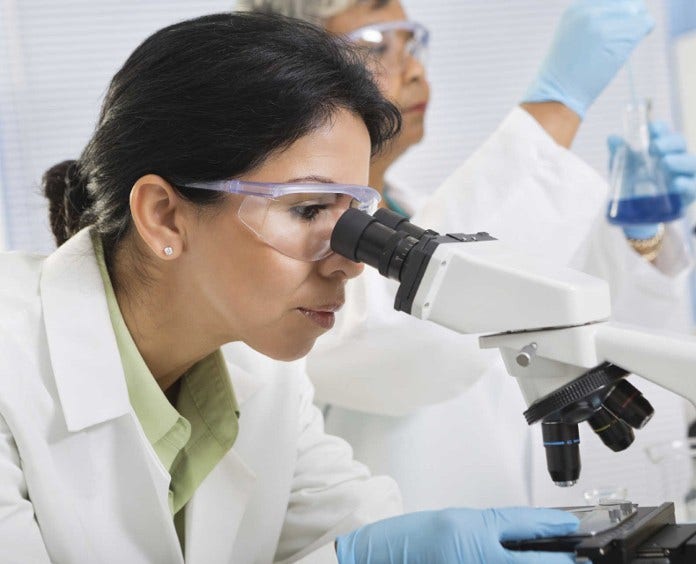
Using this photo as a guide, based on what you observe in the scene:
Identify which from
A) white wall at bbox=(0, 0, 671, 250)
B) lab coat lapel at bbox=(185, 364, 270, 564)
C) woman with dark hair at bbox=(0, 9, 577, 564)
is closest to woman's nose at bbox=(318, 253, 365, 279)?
woman with dark hair at bbox=(0, 9, 577, 564)

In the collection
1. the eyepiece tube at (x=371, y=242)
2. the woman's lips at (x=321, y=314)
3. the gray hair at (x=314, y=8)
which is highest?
the gray hair at (x=314, y=8)

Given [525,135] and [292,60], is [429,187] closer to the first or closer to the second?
[525,135]

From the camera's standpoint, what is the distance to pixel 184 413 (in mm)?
1604

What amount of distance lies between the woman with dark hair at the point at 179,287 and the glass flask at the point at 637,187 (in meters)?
0.63

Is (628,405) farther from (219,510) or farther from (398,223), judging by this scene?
(219,510)

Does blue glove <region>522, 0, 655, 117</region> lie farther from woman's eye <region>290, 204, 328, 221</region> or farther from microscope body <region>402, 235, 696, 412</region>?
microscope body <region>402, 235, 696, 412</region>

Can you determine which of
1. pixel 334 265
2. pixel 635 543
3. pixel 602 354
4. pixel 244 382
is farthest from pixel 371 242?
pixel 244 382

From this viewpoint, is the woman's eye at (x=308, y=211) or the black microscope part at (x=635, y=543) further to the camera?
the woman's eye at (x=308, y=211)

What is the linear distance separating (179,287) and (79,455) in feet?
0.92

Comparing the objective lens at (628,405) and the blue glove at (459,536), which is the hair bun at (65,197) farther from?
the objective lens at (628,405)

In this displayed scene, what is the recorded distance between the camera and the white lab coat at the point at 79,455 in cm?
131

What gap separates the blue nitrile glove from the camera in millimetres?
2012

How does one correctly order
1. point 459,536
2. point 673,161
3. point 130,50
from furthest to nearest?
point 130,50
point 673,161
point 459,536

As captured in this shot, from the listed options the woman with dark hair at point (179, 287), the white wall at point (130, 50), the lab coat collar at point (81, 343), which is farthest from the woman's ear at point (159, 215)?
the white wall at point (130, 50)
